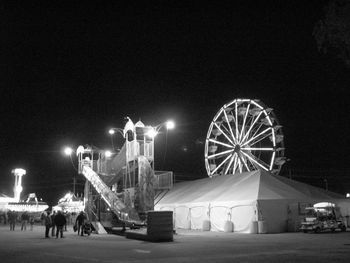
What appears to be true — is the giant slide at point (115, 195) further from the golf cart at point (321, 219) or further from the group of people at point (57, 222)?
the golf cart at point (321, 219)

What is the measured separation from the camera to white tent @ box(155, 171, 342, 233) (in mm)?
29844

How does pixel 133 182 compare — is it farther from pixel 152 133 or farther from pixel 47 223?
pixel 47 223

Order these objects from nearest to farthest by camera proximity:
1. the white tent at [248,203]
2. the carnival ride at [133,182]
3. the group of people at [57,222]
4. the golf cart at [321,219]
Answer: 1. the group of people at [57,222]
2. the golf cart at [321,219]
3. the white tent at [248,203]
4. the carnival ride at [133,182]

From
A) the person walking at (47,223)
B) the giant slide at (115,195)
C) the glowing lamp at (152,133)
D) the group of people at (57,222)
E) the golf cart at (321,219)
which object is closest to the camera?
the group of people at (57,222)

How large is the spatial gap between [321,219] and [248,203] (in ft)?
15.3

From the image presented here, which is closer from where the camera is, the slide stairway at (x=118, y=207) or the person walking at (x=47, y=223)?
the person walking at (x=47, y=223)

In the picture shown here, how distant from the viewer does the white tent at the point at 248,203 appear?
29.8 metres

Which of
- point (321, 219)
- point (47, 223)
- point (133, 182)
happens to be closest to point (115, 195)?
point (133, 182)

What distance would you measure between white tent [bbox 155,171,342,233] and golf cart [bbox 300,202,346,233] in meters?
0.83

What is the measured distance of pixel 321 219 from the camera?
29.5 meters

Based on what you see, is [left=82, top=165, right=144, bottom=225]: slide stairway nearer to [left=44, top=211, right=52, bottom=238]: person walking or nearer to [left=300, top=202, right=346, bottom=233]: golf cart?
[left=44, top=211, right=52, bottom=238]: person walking

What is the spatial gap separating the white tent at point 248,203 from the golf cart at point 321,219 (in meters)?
0.83

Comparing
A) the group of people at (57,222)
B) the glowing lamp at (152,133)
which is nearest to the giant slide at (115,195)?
the glowing lamp at (152,133)

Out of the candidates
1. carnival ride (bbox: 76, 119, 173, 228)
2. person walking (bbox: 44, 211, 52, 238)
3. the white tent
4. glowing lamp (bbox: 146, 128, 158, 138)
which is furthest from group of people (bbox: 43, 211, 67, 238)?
the white tent
